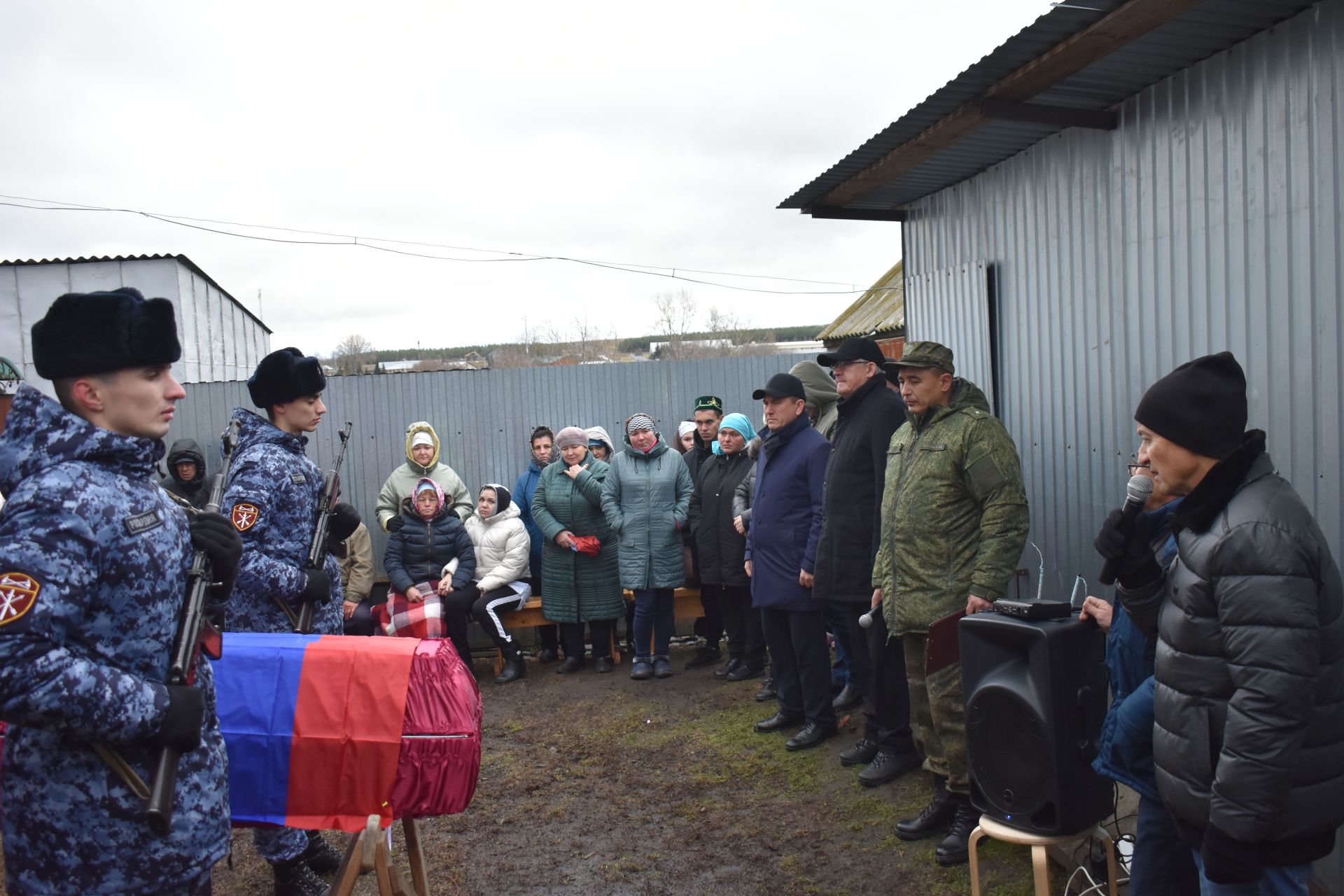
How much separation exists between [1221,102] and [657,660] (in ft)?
18.0

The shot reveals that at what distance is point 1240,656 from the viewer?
2.28 meters

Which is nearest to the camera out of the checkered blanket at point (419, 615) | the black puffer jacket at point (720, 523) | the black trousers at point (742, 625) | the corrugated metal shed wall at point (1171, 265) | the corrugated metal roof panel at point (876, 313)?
the corrugated metal shed wall at point (1171, 265)

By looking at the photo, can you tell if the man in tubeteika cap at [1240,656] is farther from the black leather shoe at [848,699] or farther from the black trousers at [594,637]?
the black trousers at [594,637]

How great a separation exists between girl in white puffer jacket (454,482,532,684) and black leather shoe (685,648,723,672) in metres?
1.42

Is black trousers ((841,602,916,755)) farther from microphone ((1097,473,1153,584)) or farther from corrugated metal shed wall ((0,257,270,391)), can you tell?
corrugated metal shed wall ((0,257,270,391))

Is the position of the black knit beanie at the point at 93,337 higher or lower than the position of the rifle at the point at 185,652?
higher

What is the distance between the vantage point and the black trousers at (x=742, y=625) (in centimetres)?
739

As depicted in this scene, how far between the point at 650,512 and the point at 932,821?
373cm

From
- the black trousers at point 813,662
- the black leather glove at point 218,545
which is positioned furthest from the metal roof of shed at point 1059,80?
the black leather glove at point 218,545

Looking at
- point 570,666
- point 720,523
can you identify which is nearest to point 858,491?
point 720,523

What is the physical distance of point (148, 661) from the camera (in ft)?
7.75

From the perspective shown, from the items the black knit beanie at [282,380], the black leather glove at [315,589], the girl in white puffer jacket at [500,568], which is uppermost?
the black knit beanie at [282,380]

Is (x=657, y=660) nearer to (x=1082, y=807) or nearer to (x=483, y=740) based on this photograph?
(x=483, y=740)

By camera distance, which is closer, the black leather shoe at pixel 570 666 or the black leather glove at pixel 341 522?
the black leather glove at pixel 341 522
